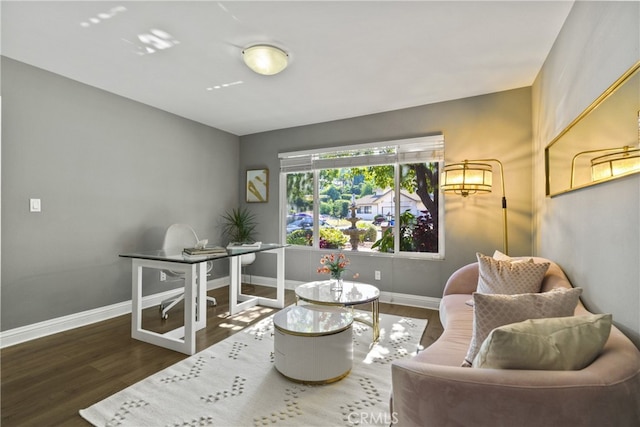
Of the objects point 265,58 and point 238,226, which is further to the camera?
point 238,226

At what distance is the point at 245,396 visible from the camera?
1.80 m

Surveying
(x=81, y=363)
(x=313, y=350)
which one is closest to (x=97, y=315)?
(x=81, y=363)

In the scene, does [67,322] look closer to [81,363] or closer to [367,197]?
[81,363]

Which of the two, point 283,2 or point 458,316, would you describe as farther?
point 458,316

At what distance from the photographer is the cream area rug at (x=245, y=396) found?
1608 millimetres

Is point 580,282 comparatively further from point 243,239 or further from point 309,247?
point 243,239

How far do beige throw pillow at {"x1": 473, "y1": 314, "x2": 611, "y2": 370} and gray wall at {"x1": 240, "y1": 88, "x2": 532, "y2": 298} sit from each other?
2.39 meters

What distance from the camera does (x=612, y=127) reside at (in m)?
1.37

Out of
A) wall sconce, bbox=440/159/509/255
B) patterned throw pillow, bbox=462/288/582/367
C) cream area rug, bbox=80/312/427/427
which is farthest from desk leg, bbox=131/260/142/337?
wall sconce, bbox=440/159/509/255

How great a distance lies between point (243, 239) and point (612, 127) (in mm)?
4258

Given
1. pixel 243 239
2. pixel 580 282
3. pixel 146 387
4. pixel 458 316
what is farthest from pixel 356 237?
pixel 146 387

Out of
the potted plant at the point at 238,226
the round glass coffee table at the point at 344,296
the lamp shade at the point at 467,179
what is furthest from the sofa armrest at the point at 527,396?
the potted plant at the point at 238,226

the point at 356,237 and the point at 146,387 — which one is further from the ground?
the point at 356,237

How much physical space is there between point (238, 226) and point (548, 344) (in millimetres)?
4186
